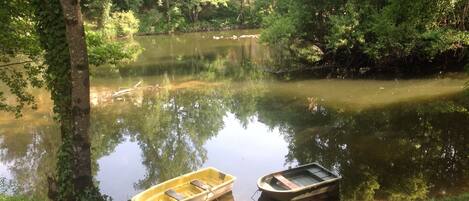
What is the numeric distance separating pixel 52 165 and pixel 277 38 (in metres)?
20.7

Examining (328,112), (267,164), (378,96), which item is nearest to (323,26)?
(378,96)

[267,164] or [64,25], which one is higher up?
[64,25]

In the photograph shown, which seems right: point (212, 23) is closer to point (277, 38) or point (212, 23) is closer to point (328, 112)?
point (277, 38)

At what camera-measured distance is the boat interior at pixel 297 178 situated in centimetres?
1477

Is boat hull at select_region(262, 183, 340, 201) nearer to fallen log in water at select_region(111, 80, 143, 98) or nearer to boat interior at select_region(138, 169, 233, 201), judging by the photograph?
boat interior at select_region(138, 169, 233, 201)

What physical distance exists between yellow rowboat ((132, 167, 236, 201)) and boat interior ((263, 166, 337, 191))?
129 cm

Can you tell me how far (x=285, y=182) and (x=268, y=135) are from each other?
744 centimetres

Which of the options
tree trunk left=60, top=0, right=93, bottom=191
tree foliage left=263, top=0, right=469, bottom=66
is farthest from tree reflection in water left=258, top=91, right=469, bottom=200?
tree trunk left=60, top=0, right=93, bottom=191

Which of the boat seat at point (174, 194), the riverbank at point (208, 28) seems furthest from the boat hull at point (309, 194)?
the riverbank at point (208, 28)

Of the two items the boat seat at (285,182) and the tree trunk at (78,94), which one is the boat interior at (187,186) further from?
the tree trunk at (78,94)

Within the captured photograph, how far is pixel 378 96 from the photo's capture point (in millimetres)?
27391

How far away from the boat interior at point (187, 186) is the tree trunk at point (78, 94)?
2.68m

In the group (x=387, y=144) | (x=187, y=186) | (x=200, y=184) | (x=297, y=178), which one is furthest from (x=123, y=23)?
(x=297, y=178)

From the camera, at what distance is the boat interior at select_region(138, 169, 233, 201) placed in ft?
46.9
